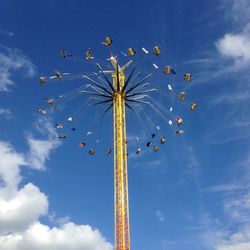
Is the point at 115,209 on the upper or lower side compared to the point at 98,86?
lower

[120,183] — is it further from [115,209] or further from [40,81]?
[40,81]

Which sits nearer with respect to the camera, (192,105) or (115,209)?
(115,209)

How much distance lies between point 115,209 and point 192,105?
722 inches

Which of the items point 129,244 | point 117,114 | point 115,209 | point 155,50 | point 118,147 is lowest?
point 129,244

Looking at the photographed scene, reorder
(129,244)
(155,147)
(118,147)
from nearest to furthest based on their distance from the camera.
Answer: (129,244)
(118,147)
(155,147)

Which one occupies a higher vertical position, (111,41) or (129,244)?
(111,41)

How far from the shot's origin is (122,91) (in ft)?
223

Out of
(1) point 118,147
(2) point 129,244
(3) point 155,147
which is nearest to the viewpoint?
(2) point 129,244

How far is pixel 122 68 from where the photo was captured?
2717 inches

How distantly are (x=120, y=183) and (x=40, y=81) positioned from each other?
1901 centimetres

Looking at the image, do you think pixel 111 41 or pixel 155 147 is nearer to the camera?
pixel 111 41

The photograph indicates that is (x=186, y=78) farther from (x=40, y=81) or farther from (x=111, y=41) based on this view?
(x=40, y=81)

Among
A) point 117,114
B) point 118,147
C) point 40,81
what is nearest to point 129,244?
point 118,147

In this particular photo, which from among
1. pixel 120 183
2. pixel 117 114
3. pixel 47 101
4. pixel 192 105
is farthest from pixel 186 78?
pixel 47 101
